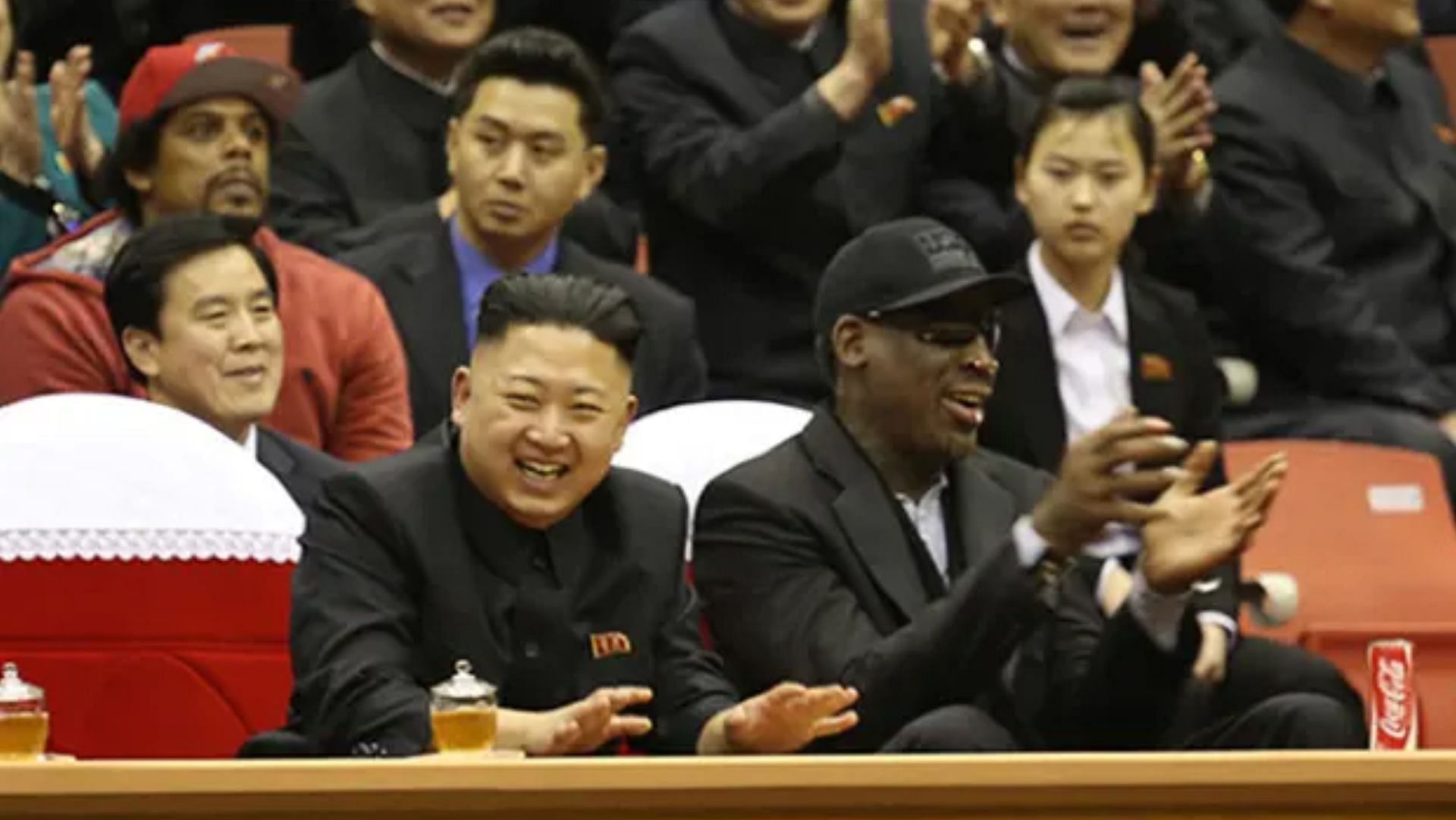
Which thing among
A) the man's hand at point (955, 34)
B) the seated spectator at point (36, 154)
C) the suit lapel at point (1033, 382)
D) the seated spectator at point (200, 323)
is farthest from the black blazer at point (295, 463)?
the man's hand at point (955, 34)

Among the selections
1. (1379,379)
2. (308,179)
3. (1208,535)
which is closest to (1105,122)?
(1379,379)

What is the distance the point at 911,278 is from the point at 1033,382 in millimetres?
1132

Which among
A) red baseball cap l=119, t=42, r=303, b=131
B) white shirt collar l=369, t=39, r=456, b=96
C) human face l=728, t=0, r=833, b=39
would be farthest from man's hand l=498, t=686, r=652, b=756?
human face l=728, t=0, r=833, b=39

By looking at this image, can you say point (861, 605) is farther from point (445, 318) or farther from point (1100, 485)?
point (445, 318)

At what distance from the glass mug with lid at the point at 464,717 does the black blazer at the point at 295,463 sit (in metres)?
1.26

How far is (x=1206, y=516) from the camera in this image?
3.43 meters

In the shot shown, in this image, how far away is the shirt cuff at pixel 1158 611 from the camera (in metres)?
3.62

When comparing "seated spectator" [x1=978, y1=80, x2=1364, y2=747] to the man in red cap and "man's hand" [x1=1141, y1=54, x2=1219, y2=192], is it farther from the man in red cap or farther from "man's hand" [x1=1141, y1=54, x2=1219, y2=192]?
the man in red cap

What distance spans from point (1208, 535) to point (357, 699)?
36.3 inches

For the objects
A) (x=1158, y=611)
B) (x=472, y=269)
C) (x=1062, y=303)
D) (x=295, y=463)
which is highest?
(x=472, y=269)

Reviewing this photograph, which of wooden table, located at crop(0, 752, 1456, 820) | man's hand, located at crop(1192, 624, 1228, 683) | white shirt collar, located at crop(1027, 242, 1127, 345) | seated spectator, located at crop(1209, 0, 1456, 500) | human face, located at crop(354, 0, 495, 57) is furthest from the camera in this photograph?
seated spectator, located at crop(1209, 0, 1456, 500)

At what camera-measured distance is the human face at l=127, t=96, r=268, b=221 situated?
15.9 feet

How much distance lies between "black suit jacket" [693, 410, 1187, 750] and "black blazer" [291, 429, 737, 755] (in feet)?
0.74

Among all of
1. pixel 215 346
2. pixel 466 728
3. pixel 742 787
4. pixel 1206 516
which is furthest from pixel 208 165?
pixel 742 787
